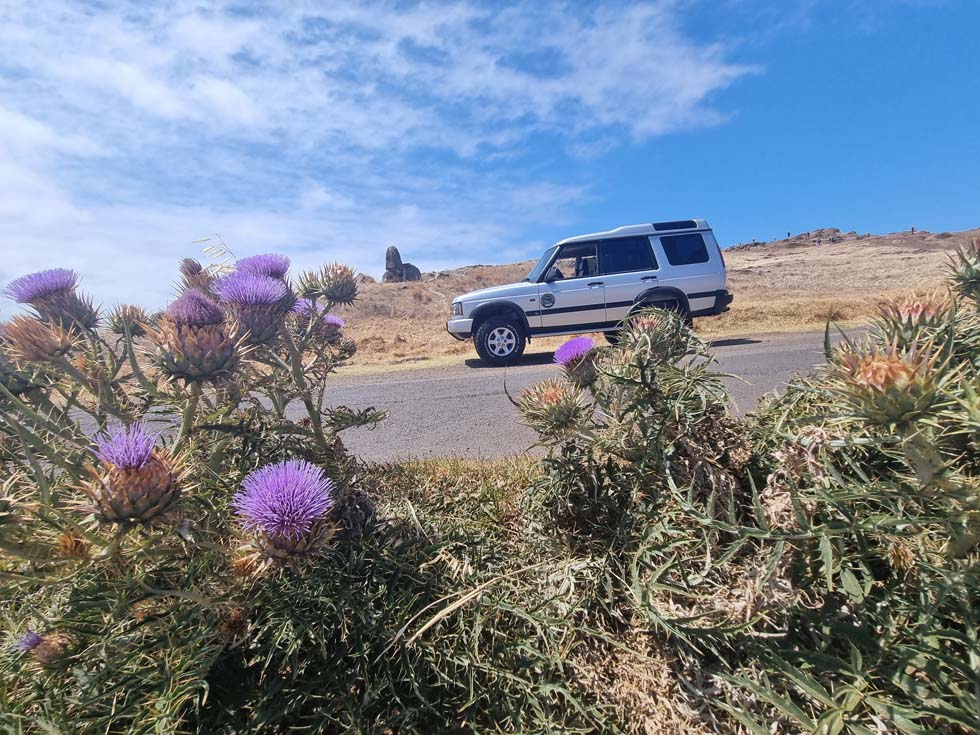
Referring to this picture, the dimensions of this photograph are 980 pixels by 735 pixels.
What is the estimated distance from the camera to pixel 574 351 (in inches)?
77.5

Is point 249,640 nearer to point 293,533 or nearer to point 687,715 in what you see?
point 293,533

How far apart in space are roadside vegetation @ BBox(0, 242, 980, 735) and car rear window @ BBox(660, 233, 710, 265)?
888cm

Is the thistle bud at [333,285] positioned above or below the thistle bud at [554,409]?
above

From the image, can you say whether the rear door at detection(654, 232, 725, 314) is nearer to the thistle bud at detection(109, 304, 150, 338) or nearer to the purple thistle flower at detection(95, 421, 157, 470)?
the thistle bud at detection(109, 304, 150, 338)

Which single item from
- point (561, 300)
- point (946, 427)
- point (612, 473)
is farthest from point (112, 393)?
point (561, 300)

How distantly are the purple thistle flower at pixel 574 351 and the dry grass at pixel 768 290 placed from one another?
0.83 meters

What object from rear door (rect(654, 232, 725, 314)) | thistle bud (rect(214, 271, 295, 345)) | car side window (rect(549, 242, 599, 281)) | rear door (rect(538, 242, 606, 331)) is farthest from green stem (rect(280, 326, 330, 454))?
rear door (rect(654, 232, 725, 314))

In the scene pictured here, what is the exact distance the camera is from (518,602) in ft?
4.21

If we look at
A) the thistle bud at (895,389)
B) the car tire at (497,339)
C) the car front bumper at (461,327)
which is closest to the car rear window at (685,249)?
the car tire at (497,339)

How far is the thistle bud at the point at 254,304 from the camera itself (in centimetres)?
171

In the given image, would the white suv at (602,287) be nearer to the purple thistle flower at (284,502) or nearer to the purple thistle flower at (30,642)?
the purple thistle flower at (284,502)

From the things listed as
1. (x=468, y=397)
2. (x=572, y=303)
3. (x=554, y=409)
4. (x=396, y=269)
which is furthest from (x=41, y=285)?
(x=396, y=269)

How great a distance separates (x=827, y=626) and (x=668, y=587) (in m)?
0.34

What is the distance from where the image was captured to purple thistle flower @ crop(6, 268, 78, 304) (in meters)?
2.00
